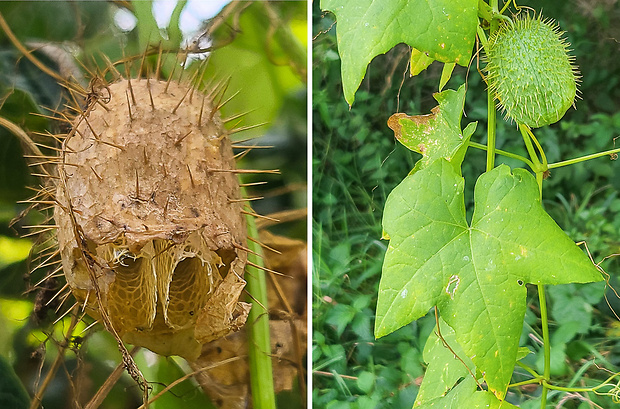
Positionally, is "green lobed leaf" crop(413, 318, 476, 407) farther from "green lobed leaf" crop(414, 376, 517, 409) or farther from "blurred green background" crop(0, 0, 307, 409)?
"blurred green background" crop(0, 0, 307, 409)

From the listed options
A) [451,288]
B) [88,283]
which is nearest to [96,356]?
[88,283]

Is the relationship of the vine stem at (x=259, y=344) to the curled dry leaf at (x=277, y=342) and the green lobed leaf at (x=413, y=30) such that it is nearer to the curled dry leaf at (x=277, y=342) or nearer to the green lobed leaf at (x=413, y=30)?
the curled dry leaf at (x=277, y=342)

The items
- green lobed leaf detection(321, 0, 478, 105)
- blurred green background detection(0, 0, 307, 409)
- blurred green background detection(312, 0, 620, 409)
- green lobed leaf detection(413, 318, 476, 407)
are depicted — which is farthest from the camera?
blurred green background detection(312, 0, 620, 409)

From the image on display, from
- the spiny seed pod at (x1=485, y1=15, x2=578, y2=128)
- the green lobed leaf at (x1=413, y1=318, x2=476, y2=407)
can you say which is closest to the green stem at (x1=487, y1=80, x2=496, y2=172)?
the spiny seed pod at (x1=485, y1=15, x2=578, y2=128)

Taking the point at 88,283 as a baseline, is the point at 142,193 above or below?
above

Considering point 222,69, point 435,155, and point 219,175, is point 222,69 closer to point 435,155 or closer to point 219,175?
point 219,175

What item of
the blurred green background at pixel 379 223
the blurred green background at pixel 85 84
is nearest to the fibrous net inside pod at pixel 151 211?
the blurred green background at pixel 85 84
